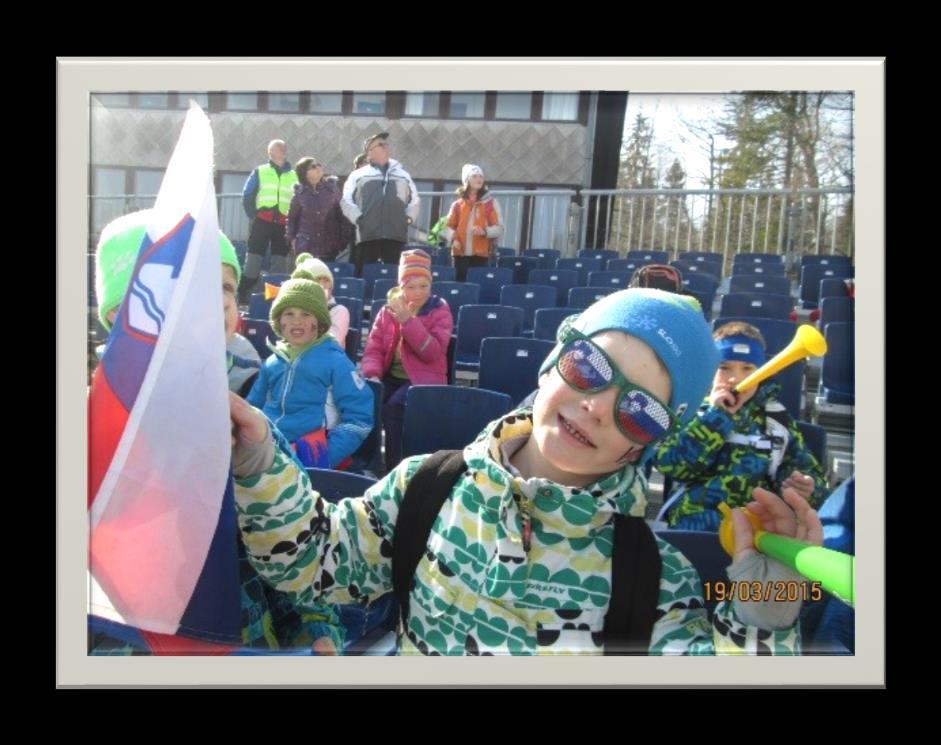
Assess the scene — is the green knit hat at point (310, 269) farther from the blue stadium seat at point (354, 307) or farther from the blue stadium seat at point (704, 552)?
the blue stadium seat at point (704, 552)

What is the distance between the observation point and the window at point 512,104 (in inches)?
97.2

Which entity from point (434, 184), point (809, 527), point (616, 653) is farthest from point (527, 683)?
point (434, 184)

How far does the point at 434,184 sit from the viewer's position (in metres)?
2.59

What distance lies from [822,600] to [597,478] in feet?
2.66

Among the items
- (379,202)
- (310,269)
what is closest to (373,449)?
(310,269)

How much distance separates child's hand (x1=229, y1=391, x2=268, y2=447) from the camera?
2.06 metres

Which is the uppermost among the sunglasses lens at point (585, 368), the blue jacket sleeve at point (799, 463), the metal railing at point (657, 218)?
the metal railing at point (657, 218)

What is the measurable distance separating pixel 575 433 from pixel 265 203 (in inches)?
42.5

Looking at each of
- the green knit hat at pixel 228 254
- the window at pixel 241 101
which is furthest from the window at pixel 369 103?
the green knit hat at pixel 228 254

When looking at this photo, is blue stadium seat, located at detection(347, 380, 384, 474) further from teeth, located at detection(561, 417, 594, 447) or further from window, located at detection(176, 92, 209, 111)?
teeth, located at detection(561, 417, 594, 447)

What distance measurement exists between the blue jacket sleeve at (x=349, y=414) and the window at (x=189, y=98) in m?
1.15

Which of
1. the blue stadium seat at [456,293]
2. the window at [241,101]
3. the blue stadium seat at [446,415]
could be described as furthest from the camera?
the blue stadium seat at [456,293]

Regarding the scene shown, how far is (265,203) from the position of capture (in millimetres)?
2541
